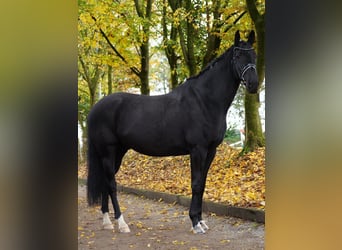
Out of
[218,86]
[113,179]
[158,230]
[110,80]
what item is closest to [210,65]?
[218,86]

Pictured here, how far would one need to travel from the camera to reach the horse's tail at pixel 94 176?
7.60 ft

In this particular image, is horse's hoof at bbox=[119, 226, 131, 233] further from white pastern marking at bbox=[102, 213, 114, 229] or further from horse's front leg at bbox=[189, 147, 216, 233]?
horse's front leg at bbox=[189, 147, 216, 233]

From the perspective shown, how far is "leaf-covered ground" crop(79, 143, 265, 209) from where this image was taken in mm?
2142

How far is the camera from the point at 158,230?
221cm

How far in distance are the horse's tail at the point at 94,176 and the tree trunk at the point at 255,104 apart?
0.92 metres

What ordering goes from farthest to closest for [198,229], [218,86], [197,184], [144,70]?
[144,70], [218,86], [197,184], [198,229]

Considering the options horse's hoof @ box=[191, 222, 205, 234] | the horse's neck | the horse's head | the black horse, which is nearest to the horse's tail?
the black horse

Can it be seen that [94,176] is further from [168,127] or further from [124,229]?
[168,127]

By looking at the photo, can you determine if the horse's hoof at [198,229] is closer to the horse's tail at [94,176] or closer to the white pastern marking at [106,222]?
the white pastern marking at [106,222]

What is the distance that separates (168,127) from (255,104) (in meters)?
0.60
